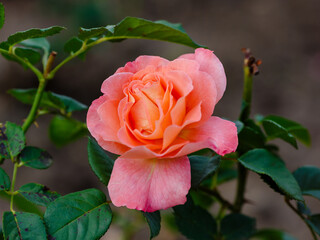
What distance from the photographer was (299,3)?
104 inches

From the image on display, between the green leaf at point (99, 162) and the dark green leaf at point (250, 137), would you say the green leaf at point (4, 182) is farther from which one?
the dark green leaf at point (250, 137)

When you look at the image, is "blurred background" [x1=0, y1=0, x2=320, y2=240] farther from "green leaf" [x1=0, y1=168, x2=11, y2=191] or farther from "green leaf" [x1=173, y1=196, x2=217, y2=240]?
"green leaf" [x1=0, y1=168, x2=11, y2=191]

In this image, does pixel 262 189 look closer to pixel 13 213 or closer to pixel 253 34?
pixel 253 34

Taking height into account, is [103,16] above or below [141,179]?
below

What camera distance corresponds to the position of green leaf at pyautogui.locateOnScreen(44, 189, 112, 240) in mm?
438

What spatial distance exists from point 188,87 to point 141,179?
0.11 m

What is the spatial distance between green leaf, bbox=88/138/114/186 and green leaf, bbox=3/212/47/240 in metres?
0.09

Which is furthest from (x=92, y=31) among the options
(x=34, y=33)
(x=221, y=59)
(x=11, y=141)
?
(x=221, y=59)

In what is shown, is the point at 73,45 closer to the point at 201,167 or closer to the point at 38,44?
the point at 38,44

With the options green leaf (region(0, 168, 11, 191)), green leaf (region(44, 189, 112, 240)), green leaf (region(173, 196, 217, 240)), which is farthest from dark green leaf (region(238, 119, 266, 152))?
green leaf (region(0, 168, 11, 191))

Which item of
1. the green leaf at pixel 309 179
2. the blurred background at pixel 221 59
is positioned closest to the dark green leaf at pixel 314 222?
the green leaf at pixel 309 179

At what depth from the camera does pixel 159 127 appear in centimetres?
42

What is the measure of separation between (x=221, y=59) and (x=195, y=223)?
6.22ft

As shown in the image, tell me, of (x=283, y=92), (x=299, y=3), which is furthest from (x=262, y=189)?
(x=299, y=3)
